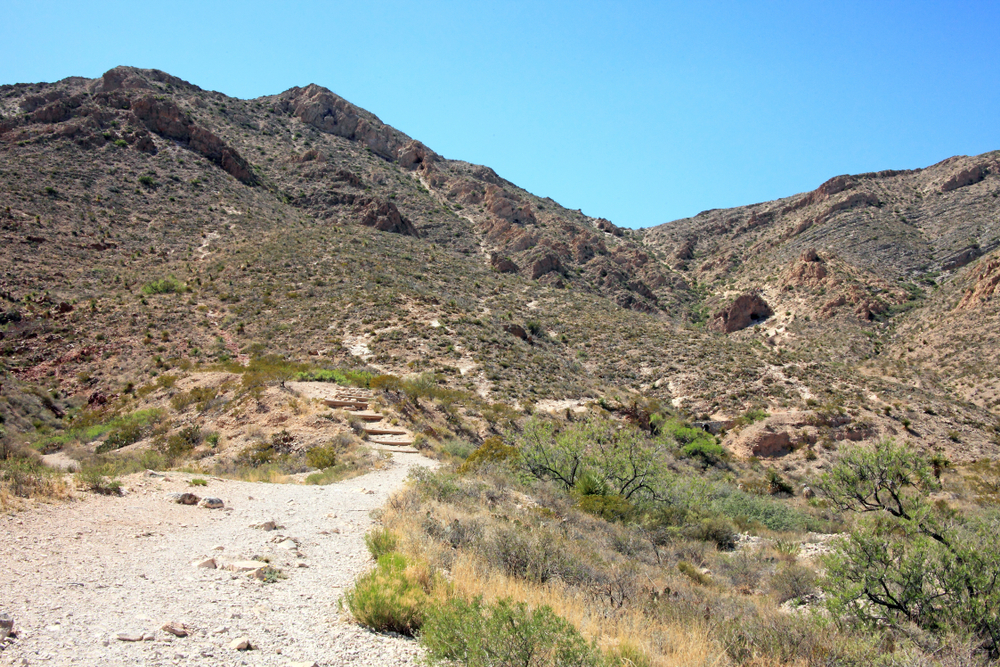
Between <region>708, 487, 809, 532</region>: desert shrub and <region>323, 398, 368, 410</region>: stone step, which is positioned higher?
<region>323, 398, 368, 410</region>: stone step

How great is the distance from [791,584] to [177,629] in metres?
6.90

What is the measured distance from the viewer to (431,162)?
76688 millimetres

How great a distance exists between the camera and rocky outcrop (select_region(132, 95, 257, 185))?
49031 millimetres

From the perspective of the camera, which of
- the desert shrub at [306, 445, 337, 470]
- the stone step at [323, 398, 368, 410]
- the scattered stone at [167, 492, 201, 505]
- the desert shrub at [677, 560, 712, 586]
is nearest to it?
the desert shrub at [677, 560, 712, 586]

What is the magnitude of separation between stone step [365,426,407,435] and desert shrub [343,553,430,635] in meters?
10.8

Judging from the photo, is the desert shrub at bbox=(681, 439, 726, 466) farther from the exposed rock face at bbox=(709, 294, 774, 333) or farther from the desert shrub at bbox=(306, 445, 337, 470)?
the exposed rock face at bbox=(709, 294, 774, 333)

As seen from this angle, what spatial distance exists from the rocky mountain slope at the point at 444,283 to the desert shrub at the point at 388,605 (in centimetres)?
1716

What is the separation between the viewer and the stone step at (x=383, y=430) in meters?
15.1

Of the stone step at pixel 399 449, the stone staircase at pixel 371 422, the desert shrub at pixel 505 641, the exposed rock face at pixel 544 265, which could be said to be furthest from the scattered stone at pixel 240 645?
the exposed rock face at pixel 544 265

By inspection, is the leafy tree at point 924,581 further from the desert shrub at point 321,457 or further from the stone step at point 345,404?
the stone step at point 345,404

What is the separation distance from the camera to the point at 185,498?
7715mm

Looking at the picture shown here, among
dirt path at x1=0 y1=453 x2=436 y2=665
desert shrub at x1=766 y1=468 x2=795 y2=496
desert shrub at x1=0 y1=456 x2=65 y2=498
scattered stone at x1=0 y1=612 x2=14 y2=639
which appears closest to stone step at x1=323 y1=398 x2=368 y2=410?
dirt path at x1=0 y1=453 x2=436 y2=665

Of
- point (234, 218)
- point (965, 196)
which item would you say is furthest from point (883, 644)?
point (965, 196)

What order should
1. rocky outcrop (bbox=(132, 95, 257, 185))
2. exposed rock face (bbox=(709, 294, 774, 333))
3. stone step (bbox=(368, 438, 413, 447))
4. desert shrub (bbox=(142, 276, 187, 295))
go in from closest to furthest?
1. stone step (bbox=(368, 438, 413, 447))
2. desert shrub (bbox=(142, 276, 187, 295))
3. rocky outcrop (bbox=(132, 95, 257, 185))
4. exposed rock face (bbox=(709, 294, 774, 333))
